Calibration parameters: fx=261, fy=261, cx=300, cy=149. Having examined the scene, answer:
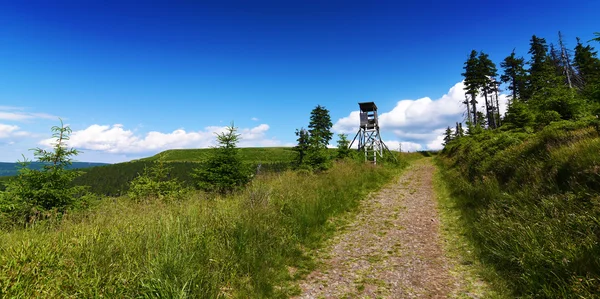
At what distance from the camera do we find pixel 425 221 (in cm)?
843

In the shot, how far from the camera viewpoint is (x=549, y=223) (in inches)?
184

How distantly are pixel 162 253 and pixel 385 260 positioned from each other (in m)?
4.34

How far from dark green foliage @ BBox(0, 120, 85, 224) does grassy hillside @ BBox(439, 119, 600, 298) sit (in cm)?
1229

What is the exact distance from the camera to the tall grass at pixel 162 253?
3352 mm

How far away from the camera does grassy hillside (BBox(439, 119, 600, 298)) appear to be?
3646mm

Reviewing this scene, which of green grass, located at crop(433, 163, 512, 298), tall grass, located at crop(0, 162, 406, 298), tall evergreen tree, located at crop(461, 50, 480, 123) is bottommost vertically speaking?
green grass, located at crop(433, 163, 512, 298)

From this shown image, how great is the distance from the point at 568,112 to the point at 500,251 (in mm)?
15033

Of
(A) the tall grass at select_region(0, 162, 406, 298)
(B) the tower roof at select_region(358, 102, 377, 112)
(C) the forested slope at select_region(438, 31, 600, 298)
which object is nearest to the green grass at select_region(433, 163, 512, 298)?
(C) the forested slope at select_region(438, 31, 600, 298)

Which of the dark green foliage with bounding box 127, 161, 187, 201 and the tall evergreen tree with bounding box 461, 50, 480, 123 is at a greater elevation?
the tall evergreen tree with bounding box 461, 50, 480, 123

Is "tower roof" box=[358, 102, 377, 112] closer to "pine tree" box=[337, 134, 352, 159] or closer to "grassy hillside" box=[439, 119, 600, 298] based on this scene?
"pine tree" box=[337, 134, 352, 159]

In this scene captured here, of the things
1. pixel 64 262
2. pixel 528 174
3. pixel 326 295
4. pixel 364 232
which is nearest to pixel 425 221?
pixel 364 232

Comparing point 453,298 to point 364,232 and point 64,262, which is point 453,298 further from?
point 64,262

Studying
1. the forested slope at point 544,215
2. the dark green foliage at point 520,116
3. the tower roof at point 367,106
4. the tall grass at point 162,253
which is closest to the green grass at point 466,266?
the forested slope at point 544,215

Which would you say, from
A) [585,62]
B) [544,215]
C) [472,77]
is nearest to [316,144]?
[544,215]
